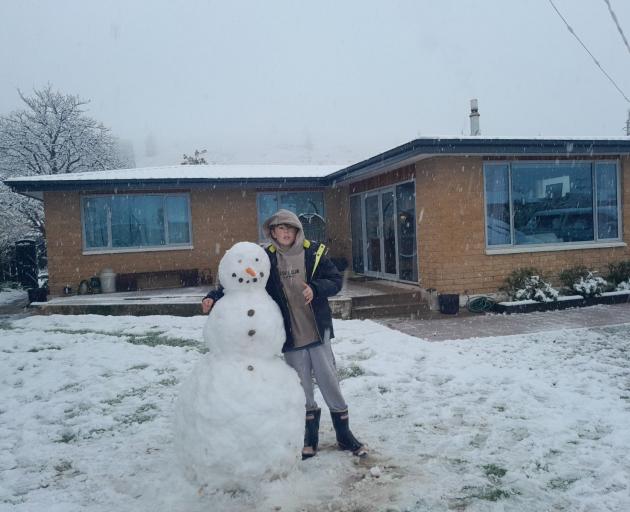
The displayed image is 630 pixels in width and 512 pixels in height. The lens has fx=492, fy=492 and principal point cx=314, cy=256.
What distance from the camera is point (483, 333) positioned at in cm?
692

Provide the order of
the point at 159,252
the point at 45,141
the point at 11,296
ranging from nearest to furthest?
the point at 159,252 → the point at 11,296 → the point at 45,141

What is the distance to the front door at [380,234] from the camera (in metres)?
10.7

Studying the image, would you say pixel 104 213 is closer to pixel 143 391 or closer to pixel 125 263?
pixel 125 263

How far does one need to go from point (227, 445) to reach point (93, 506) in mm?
885

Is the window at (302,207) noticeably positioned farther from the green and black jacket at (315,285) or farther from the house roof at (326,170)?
the green and black jacket at (315,285)

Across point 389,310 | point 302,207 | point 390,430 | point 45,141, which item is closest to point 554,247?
point 389,310

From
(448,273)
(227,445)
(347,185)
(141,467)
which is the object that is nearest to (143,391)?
(141,467)

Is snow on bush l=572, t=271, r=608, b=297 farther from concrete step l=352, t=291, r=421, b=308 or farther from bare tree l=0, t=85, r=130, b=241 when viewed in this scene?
bare tree l=0, t=85, r=130, b=241

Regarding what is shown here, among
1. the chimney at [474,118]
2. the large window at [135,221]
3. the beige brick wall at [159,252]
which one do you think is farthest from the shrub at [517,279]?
the large window at [135,221]

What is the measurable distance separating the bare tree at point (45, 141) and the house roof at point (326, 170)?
13.6 meters

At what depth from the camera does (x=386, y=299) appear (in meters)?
8.95

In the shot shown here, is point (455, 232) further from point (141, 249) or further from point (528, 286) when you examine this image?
point (141, 249)

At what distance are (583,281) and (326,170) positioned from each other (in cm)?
708

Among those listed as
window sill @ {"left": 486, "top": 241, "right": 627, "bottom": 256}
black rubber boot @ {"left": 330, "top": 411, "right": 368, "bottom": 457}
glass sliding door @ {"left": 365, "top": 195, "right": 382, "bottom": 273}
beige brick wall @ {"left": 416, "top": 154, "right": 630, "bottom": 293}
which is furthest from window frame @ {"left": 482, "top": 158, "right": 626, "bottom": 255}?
black rubber boot @ {"left": 330, "top": 411, "right": 368, "bottom": 457}
